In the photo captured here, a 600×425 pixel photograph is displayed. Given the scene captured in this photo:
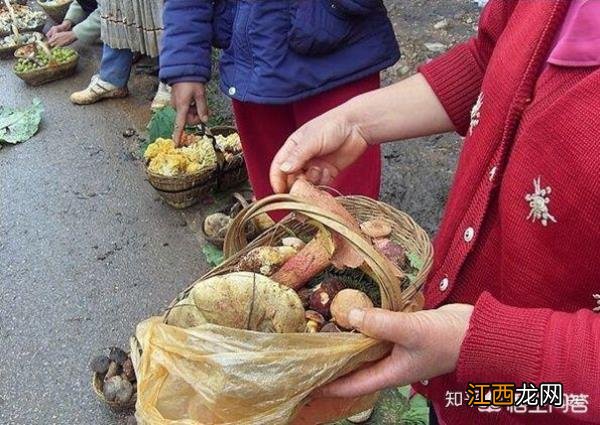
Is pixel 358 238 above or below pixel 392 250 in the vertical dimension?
above

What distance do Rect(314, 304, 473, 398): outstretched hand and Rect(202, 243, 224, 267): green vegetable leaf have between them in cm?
230

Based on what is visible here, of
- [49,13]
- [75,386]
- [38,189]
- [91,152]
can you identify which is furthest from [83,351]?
[49,13]

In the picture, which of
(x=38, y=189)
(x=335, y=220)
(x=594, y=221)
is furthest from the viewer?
(x=38, y=189)

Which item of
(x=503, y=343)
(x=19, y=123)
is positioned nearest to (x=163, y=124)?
(x=19, y=123)

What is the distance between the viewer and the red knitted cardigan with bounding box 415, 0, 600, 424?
3.37 ft

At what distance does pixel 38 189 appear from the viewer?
429cm

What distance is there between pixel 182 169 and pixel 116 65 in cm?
195

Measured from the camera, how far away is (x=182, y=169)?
3668 mm

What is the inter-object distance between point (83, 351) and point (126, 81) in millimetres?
2918

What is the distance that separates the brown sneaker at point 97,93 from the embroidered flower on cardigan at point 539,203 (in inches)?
184

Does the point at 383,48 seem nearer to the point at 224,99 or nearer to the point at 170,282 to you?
the point at 170,282

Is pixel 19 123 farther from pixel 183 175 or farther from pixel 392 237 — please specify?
pixel 392 237

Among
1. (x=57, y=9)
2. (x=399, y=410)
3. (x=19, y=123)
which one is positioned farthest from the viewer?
(x=57, y=9)

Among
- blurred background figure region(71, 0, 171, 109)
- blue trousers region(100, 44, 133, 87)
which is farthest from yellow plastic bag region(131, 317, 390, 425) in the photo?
blue trousers region(100, 44, 133, 87)
